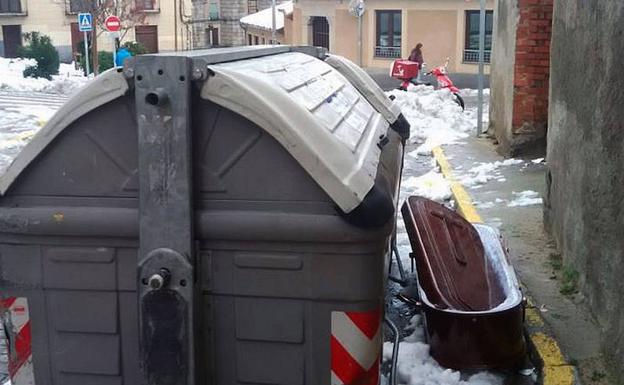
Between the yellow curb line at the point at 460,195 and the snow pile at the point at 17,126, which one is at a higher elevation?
the yellow curb line at the point at 460,195

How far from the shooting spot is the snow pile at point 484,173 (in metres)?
9.82

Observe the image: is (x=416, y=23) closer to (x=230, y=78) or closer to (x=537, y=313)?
(x=537, y=313)

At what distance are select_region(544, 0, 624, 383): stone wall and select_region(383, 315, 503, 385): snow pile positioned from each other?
2.30ft

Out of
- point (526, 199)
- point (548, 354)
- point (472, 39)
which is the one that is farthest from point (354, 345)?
point (472, 39)

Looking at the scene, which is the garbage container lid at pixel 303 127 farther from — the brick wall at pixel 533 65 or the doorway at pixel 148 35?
the doorway at pixel 148 35

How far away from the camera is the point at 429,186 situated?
33.4 ft

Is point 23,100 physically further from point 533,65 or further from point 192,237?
point 192,237

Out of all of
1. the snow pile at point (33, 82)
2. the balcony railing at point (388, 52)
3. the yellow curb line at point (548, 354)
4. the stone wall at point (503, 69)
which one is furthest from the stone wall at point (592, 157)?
the balcony railing at point (388, 52)

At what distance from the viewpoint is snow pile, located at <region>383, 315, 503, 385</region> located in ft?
14.6

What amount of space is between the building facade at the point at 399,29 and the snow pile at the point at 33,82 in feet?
34.2

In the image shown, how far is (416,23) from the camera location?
103 feet

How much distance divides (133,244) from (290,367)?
2.53ft

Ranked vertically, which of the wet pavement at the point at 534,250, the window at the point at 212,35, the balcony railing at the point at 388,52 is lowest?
the wet pavement at the point at 534,250

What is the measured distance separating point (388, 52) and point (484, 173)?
919 inches
